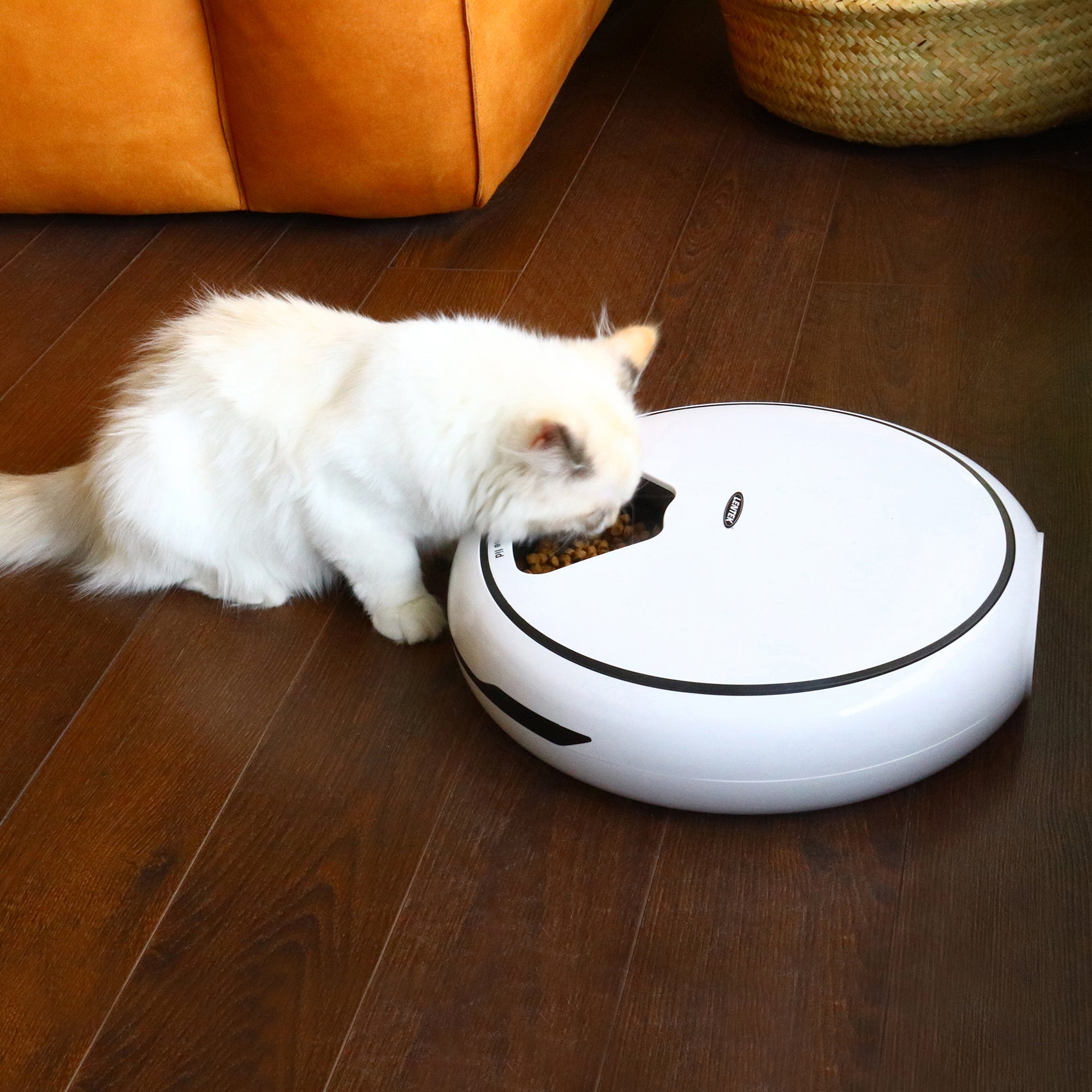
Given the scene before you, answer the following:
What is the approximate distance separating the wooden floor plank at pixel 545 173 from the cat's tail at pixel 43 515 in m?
0.85

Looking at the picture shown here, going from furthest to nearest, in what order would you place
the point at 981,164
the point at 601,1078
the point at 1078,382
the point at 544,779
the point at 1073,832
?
1. the point at 981,164
2. the point at 1078,382
3. the point at 544,779
4. the point at 1073,832
5. the point at 601,1078

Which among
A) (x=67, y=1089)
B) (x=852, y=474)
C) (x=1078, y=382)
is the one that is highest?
(x=852, y=474)

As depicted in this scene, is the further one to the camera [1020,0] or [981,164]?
[981,164]

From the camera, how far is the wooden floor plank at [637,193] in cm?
207

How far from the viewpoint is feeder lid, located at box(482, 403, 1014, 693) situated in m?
1.15

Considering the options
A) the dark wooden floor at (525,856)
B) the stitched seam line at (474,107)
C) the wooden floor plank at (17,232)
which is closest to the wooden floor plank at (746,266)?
the dark wooden floor at (525,856)

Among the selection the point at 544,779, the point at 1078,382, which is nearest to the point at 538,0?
the point at 1078,382

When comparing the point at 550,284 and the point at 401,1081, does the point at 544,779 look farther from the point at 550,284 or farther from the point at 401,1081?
the point at 550,284

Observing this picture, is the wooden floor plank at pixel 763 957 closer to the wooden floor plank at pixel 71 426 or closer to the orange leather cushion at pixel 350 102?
the wooden floor plank at pixel 71 426

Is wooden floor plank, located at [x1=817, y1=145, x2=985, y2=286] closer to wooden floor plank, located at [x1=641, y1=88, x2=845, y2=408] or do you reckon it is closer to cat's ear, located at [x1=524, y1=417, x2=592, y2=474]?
wooden floor plank, located at [x1=641, y1=88, x2=845, y2=408]

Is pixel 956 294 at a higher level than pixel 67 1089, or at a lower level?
higher

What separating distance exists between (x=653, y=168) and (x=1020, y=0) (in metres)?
0.74

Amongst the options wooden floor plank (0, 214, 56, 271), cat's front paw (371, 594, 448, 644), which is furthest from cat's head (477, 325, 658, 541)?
wooden floor plank (0, 214, 56, 271)

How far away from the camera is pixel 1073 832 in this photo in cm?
118
